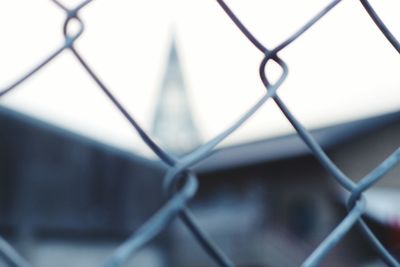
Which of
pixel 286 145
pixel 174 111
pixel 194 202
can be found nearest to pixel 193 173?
pixel 286 145

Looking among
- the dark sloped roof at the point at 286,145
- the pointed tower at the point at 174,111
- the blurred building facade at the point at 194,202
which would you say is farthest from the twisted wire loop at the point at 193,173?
the pointed tower at the point at 174,111

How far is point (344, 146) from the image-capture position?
809 cm

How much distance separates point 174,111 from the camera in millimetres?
17734

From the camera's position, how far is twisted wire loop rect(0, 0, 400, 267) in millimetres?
417

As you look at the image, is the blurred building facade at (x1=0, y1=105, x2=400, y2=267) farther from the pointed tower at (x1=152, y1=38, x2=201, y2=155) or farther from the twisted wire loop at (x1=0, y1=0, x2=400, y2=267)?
the pointed tower at (x1=152, y1=38, x2=201, y2=155)

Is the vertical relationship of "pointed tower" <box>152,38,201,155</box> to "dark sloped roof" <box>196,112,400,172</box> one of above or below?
above

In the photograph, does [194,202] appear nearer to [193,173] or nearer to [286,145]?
[286,145]

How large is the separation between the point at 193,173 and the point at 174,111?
17.3 meters

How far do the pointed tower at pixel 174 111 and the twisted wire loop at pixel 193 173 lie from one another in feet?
50.4

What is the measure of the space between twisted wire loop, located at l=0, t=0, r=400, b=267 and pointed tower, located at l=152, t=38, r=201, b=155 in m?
15.3

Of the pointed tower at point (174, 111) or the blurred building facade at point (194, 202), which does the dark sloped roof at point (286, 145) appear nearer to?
the blurred building facade at point (194, 202)

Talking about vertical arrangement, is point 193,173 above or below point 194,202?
above

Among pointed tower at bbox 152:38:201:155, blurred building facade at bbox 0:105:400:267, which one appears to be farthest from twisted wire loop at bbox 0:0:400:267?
pointed tower at bbox 152:38:201:155

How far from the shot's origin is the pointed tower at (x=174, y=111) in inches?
653
